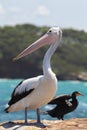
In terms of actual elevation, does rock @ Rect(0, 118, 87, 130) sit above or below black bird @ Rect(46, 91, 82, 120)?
below

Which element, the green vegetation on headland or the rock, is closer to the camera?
the rock

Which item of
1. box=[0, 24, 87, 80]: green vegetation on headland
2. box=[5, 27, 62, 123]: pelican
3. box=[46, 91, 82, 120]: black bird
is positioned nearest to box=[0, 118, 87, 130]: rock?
box=[5, 27, 62, 123]: pelican

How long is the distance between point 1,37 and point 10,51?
4.89 metres

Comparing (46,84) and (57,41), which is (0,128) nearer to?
(46,84)

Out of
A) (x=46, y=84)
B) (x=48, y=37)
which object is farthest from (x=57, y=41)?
(x=46, y=84)

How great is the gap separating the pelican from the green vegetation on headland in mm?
81716

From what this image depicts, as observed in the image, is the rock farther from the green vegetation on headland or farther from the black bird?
the green vegetation on headland

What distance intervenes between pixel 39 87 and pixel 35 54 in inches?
3383

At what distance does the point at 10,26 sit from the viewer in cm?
10538

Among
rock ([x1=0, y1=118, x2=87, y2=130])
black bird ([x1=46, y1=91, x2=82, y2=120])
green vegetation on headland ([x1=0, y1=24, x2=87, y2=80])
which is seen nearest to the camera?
rock ([x1=0, y1=118, x2=87, y2=130])

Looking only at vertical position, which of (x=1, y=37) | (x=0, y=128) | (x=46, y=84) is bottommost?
(x=0, y=128)

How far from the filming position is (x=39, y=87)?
9914 millimetres

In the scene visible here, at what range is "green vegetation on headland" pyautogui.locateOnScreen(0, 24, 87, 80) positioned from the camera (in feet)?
316

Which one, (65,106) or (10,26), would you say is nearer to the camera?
(65,106)
